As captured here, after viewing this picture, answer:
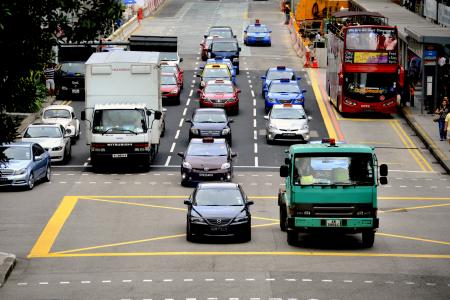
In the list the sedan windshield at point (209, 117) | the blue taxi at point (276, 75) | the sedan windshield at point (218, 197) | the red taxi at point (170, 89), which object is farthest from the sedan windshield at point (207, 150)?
the blue taxi at point (276, 75)

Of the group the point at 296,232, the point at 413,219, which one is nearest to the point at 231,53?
the point at 413,219

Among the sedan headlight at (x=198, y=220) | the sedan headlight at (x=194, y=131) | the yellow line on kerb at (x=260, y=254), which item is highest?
the sedan headlight at (x=198, y=220)

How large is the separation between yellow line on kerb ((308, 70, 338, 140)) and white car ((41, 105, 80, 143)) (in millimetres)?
10658

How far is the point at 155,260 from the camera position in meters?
31.2

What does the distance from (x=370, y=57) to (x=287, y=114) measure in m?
6.30

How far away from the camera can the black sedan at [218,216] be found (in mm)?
33156

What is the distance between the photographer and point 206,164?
147 ft

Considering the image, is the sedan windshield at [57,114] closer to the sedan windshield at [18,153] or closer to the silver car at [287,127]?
the silver car at [287,127]

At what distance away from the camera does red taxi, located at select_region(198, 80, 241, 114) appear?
6094 centimetres

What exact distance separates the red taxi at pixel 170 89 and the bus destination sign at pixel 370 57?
9.20m

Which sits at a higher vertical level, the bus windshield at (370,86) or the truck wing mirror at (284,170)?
the truck wing mirror at (284,170)

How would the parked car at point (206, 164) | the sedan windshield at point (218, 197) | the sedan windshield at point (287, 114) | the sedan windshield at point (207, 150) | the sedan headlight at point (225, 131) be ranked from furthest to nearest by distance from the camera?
the sedan windshield at point (287, 114)
the sedan headlight at point (225, 131)
the sedan windshield at point (207, 150)
the parked car at point (206, 164)
the sedan windshield at point (218, 197)

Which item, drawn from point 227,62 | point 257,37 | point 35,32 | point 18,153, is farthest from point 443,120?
point 257,37

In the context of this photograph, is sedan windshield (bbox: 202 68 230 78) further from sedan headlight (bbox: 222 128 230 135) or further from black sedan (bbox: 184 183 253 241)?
black sedan (bbox: 184 183 253 241)
